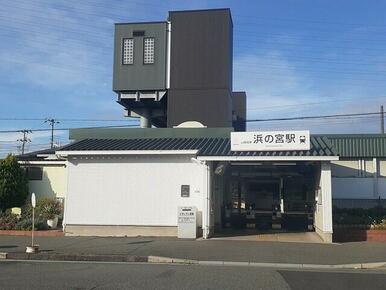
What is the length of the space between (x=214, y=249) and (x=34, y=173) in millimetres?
13756

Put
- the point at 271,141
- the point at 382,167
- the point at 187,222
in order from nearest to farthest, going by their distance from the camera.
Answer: the point at 187,222, the point at 271,141, the point at 382,167

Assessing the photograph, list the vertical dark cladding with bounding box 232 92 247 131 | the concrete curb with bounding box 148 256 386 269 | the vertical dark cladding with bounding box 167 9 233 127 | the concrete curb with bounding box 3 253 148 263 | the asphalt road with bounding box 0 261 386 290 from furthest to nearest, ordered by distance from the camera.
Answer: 1. the vertical dark cladding with bounding box 232 92 247 131
2. the vertical dark cladding with bounding box 167 9 233 127
3. the concrete curb with bounding box 3 253 148 263
4. the concrete curb with bounding box 148 256 386 269
5. the asphalt road with bounding box 0 261 386 290

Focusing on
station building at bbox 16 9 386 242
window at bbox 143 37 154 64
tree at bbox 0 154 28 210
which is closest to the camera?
station building at bbox 16 9 386 242

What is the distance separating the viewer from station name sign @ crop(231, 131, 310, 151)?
62.1ft

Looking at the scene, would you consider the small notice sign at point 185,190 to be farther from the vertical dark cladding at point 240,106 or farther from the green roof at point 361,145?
the vertical dark cladding at point 240,106

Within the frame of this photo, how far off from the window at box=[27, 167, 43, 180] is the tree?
0.85m

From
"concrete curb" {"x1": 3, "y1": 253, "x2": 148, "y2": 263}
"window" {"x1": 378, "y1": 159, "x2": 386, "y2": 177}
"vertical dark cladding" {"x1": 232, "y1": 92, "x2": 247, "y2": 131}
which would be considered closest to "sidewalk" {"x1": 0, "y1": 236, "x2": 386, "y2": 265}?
"concrete curb" {"x1": 3, "y1": 253, "x2": 148, "y2": 263}

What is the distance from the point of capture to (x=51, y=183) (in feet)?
85.0

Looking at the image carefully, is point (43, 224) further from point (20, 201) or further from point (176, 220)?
point (176, 220)

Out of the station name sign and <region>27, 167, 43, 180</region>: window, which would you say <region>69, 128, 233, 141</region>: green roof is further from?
<region>27, 167, 43, 180</region>: window

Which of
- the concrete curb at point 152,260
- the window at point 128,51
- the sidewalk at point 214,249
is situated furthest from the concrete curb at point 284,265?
the window at point 128,51

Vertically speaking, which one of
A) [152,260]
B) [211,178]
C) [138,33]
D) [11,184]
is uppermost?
[138,33]

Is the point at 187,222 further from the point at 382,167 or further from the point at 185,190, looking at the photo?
the point at 382,167

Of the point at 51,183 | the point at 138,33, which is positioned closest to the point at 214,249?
the point at 51,183
